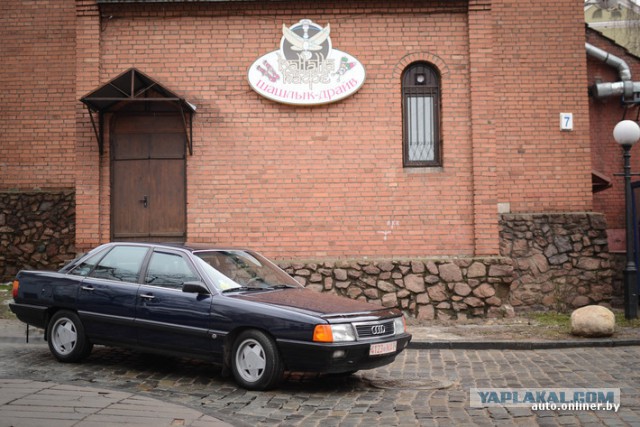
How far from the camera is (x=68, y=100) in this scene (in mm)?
13195

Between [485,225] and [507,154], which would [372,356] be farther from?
[507,154]

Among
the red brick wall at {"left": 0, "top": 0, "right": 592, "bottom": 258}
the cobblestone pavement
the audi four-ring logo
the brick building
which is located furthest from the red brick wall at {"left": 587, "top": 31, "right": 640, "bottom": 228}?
the audi four-ring logo

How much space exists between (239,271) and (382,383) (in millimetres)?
2057

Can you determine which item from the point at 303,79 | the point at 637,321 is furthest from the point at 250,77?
the point at 637,321

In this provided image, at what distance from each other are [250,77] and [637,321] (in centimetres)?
775

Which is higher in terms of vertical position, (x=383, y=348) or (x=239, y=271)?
(x=239, y=271)

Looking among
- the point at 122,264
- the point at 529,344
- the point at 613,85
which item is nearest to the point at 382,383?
the point at 529,344

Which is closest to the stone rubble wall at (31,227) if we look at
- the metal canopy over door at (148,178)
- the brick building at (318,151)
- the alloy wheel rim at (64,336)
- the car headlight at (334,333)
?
the brick building at (318,151)

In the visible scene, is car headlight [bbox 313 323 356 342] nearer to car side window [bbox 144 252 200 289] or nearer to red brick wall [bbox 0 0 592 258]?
car side window [bbox 144 252 200 289]

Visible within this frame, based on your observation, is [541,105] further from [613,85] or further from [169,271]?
[169,271]

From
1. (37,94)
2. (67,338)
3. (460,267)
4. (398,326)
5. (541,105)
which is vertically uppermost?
(37,94)

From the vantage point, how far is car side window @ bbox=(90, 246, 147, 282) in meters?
7.78

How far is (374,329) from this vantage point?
6.83 meters

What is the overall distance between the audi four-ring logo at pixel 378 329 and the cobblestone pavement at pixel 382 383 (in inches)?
23.5
